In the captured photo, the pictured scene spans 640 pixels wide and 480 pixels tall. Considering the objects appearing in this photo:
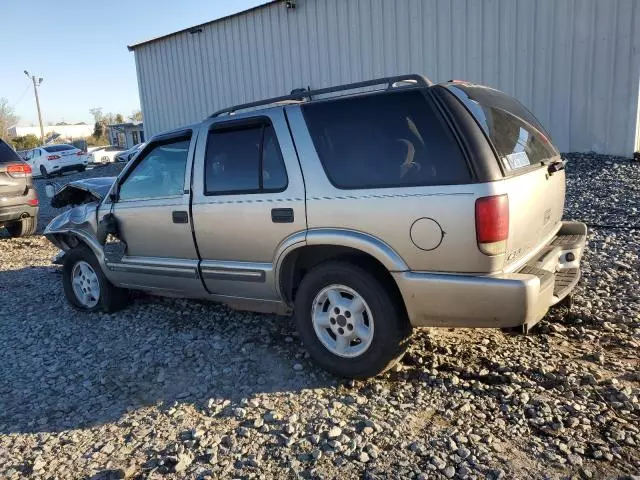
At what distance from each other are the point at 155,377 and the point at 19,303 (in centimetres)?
285

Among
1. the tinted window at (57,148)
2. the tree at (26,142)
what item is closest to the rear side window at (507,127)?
the tinted window at (57,148)

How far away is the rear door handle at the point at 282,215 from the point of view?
3590 millimetres

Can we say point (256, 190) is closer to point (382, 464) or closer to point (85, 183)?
point (382, 464)

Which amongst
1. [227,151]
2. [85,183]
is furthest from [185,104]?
[227,151]

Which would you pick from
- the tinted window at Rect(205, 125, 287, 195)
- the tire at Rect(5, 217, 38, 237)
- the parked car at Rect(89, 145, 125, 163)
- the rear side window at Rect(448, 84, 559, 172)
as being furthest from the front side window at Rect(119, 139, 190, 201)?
the parked car at Rect(89, 145, 125, 163)

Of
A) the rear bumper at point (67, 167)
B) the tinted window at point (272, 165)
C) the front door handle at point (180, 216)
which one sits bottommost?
the rear bumper at point (67, 167)

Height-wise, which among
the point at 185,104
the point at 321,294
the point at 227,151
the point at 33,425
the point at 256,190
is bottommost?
the point at 33,425

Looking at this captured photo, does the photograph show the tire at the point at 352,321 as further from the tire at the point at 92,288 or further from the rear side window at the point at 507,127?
the tire at the point at 92,288

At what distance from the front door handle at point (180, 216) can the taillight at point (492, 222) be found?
2350 mm

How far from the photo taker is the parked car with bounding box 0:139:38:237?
8828mm

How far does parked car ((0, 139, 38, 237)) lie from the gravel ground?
15.2 ft

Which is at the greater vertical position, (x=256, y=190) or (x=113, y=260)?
(x=256, y=190)

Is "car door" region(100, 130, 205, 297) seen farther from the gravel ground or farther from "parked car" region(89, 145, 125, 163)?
"parked car" region(89, 145, 125, 163)

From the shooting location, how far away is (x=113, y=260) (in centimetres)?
489
